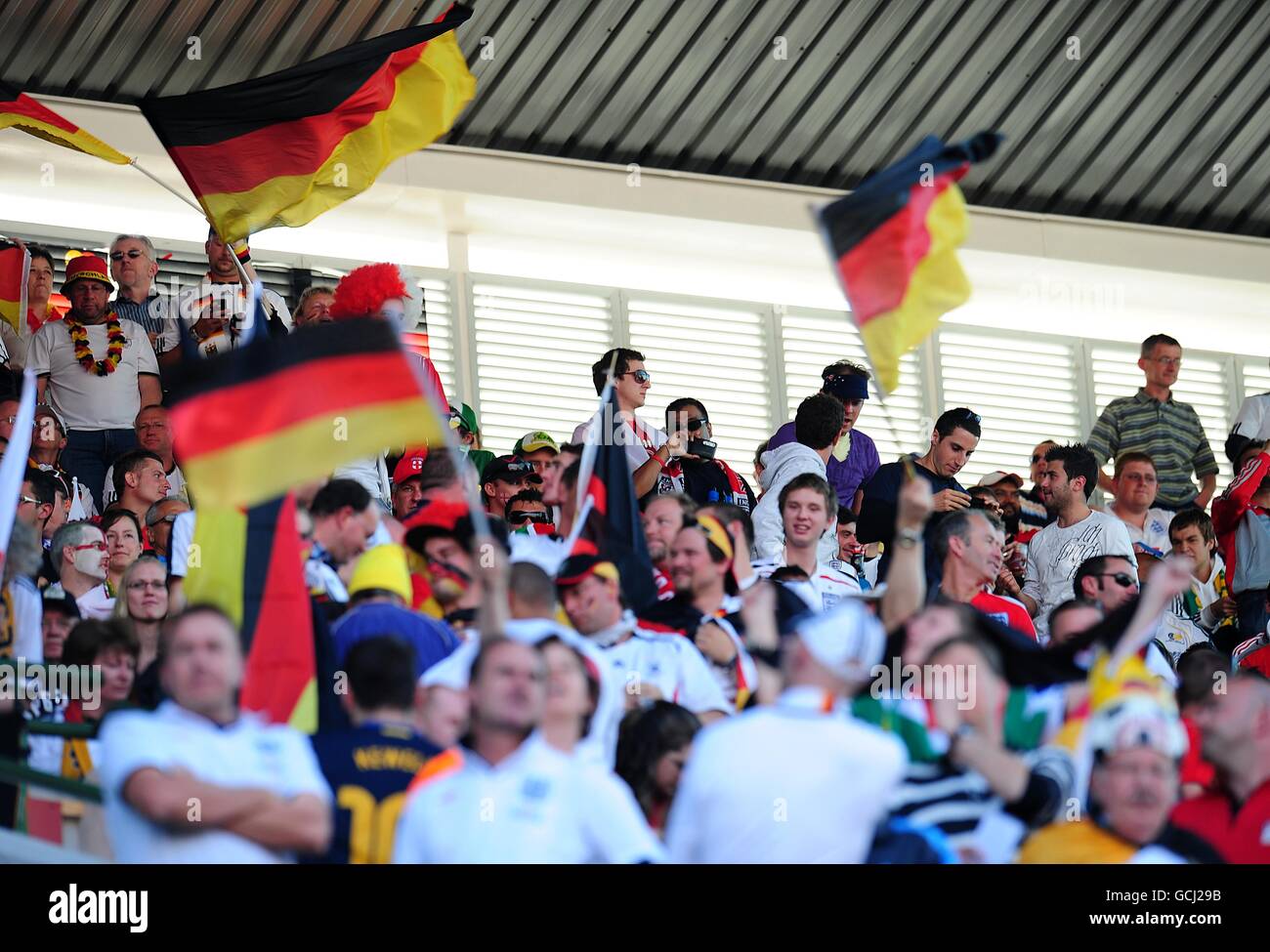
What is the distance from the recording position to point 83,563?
30.0 feet

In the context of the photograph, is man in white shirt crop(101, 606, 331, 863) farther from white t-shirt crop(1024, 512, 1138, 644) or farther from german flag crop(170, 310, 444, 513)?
white t-shirt crop(1024, 512, 1138, 644)

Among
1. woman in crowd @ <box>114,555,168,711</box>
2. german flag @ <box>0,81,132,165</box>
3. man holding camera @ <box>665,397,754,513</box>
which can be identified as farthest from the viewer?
german flag @ <box>0,81,132,165</box>

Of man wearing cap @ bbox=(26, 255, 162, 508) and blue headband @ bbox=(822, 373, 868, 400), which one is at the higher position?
man wearing cap @ bbox=(26, 255, 162, 508)

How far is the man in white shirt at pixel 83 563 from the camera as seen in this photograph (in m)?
9.12

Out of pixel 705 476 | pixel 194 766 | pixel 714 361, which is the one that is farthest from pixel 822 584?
pixel 714 361

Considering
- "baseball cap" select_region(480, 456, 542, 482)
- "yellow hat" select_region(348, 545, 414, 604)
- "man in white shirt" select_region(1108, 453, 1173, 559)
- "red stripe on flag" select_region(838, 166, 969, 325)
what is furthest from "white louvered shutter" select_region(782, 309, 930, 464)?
"yellow hat" select_region(348, 545, 414, 604)

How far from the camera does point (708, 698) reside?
7570 millimetres

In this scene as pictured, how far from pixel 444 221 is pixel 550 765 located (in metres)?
10.4

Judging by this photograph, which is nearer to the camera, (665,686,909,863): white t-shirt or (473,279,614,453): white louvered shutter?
(665,686,909,863): white t-shirt

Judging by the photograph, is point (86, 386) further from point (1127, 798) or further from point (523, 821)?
point (1127, 798)

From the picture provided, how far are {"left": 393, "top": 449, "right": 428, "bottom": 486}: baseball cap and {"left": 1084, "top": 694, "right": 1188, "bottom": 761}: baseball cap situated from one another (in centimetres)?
485

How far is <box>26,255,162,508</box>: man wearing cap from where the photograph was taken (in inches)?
448
